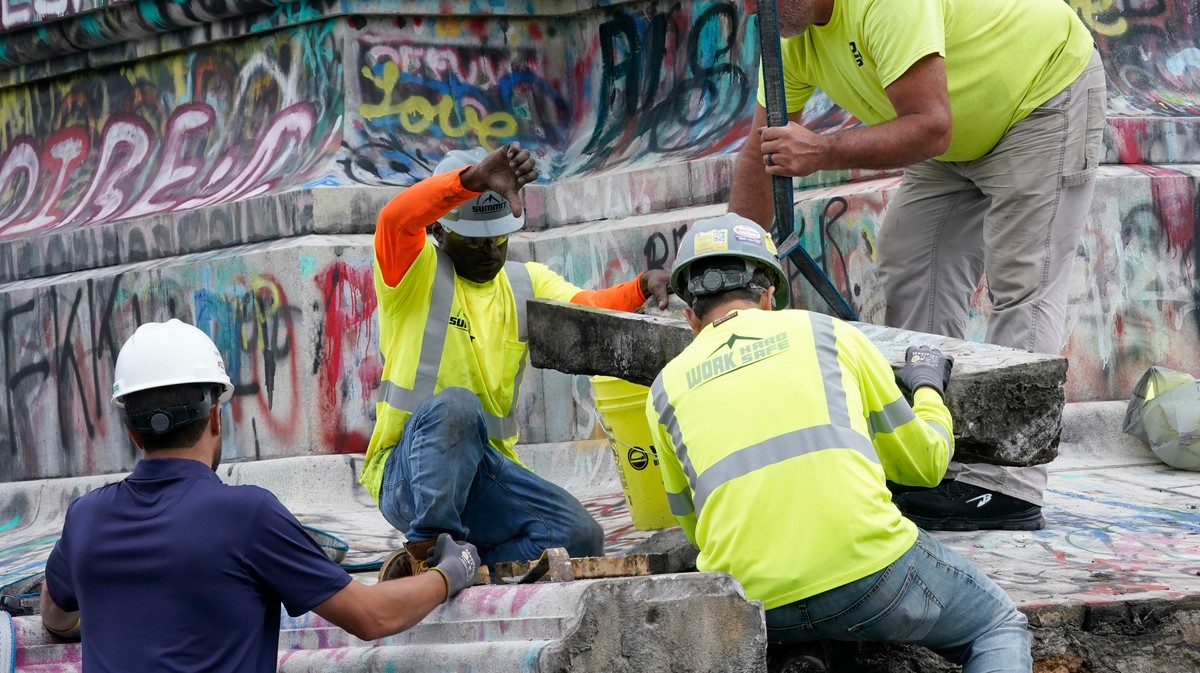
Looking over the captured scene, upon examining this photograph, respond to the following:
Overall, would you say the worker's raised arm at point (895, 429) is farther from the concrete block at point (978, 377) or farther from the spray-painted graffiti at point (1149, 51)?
the spray-painted graffiti at point (1149, 51)

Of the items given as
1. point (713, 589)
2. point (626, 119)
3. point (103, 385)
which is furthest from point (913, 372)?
point (103, 385)

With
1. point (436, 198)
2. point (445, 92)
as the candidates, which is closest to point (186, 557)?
point (436, 198)

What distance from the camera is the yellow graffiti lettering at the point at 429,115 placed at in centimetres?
859

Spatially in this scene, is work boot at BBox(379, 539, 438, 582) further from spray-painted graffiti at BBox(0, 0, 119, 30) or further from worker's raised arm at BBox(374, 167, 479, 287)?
spray-painted graffiti at BBox(0, 0, 119, 30)

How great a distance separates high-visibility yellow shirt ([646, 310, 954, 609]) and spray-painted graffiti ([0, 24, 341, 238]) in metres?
4.89

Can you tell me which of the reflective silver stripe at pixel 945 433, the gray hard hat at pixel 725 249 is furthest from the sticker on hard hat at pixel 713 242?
the reflective silver stripe at pixel 945 433

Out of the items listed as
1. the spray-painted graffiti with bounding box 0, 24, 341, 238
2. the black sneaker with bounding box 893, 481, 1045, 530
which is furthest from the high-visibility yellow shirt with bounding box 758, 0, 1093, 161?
the spray-painted graffiti with bounding box 0, 24, 341, 238

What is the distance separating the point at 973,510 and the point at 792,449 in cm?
230

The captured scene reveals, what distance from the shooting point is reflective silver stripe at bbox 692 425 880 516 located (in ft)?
12.1

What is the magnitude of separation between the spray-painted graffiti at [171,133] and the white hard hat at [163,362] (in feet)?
15.2

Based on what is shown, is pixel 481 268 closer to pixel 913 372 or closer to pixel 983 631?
pixel 913 372

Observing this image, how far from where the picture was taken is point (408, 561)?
4.82 meters

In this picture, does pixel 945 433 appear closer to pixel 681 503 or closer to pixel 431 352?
pixel 681 503

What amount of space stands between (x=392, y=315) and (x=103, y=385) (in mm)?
3747
